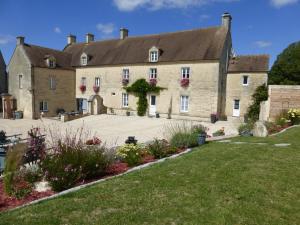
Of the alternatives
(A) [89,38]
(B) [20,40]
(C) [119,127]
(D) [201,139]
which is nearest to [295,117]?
(D) [201,139]

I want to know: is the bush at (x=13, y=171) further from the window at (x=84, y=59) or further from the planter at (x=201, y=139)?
the window at (x=84, y=59)

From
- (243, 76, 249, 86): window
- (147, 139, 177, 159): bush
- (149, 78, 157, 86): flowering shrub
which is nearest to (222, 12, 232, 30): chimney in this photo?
(243, 76, 249, 86): window

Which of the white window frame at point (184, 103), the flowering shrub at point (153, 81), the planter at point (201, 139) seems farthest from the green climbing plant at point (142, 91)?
the planter at point (201, 139)

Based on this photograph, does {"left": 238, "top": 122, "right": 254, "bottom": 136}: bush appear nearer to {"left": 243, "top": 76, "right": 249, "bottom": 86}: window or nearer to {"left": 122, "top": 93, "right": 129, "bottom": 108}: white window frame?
{"left": 243, "top": 76, "right": 249, "bottom": 86}: window

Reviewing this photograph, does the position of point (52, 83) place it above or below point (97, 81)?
below

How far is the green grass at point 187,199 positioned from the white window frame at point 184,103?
1711cm

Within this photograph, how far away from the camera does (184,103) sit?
23781 millimetres

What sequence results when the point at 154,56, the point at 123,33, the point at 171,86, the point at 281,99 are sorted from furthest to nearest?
1. the point at 123,33
2. the point at 154,56
3. the point at 171,86
4. the point at 281,99

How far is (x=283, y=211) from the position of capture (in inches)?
158

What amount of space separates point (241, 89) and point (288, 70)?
16165mm

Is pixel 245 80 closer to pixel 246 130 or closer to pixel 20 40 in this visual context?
pixel 246 130

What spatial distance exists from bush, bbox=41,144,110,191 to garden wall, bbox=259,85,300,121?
1584 cm

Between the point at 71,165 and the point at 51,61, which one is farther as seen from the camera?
the point at 51,61

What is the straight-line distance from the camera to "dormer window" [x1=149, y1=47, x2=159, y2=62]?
2464 centimetres
